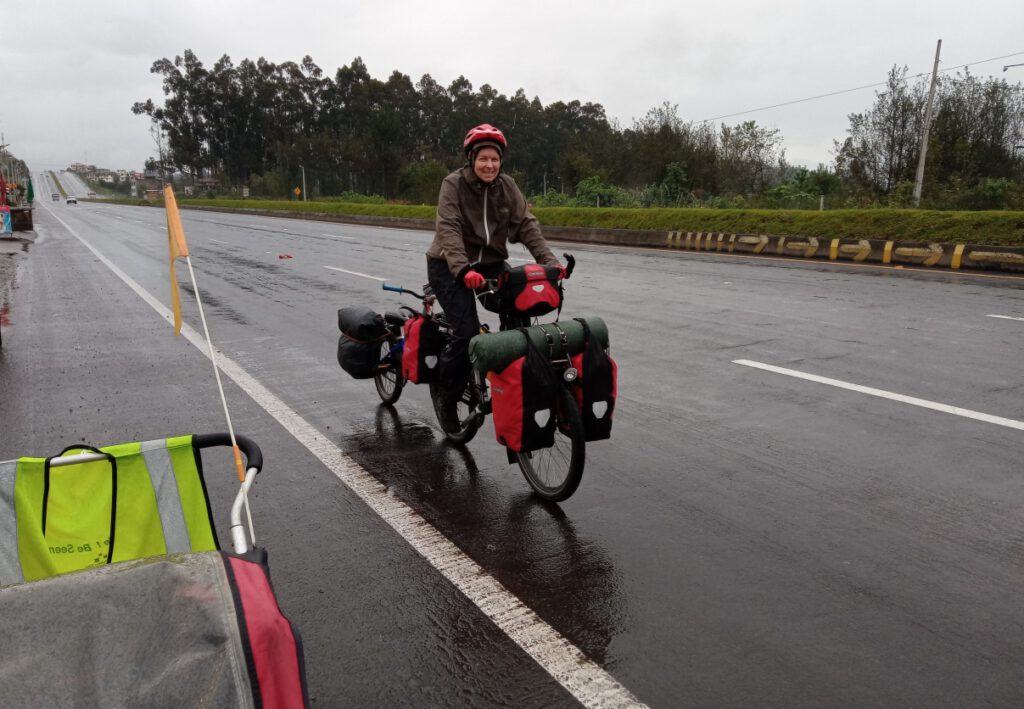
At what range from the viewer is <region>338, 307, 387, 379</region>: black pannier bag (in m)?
6.06

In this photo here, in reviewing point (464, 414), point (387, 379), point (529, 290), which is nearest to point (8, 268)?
point (387, 379)

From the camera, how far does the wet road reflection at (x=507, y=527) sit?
3.29 metres

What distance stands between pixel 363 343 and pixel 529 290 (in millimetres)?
2035

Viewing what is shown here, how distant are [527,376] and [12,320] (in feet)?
30.6

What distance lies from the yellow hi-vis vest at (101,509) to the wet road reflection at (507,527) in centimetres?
140

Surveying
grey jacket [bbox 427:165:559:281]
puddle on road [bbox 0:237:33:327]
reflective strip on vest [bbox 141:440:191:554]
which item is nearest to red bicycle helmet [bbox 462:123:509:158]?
grey jacket [bbox 427:165:559:281]

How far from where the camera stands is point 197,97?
10294 cm

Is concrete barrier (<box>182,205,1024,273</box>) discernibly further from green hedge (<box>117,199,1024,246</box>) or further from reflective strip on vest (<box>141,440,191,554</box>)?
reflective strip on vest (<box>141,440,191,554</box>)

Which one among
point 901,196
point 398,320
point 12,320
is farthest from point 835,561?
point 901,196

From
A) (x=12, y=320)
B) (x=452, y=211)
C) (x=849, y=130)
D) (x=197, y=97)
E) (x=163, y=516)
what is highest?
(x=197, y=97)

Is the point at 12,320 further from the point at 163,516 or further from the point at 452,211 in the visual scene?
the point at 163,516

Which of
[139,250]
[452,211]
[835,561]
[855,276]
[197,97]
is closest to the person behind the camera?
[835,561]

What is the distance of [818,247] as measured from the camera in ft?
63.5

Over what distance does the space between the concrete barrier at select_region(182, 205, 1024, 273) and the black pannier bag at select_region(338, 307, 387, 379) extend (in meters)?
14.2
